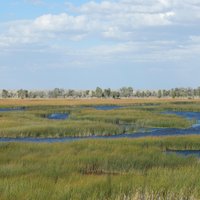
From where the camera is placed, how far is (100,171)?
71.7 feet

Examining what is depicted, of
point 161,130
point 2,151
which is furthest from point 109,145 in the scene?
point 161,130

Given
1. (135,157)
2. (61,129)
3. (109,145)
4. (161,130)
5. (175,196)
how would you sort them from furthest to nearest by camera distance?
(161,130) → (61,129) → (109,145) → (135,157) → (175,196)

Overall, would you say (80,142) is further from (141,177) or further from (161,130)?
(161,130)

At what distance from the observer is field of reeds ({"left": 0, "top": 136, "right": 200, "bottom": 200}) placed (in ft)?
44.4

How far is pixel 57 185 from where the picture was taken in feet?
47.2

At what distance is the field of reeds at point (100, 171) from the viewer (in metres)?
13.5

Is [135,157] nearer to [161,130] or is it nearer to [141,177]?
[141,177]

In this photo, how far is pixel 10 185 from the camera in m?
14.2

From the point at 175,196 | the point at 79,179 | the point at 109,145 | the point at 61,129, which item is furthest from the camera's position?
the point at 61,129

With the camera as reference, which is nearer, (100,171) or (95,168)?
(100,171)

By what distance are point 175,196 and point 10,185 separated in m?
5.10

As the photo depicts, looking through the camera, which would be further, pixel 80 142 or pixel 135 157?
pixel 80 142

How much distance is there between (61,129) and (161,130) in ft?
38.1

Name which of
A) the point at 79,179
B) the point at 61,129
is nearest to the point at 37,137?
the point at 61,129
